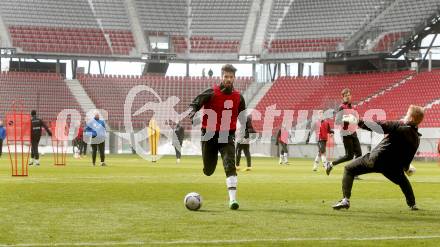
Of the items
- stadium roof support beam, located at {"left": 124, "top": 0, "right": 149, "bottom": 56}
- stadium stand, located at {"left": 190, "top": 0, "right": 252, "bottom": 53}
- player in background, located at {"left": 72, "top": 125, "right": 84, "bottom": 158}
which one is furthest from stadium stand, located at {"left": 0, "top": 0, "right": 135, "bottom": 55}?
player in background, located at {"left": 72, "top": 125, "right": 84, "bottom": 158}

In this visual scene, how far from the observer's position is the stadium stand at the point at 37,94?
60800mm

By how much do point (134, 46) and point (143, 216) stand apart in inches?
2185

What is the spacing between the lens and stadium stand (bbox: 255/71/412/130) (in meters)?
58.9

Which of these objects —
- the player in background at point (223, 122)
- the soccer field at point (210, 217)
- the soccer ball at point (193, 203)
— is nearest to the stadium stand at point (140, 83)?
the soccer field at point (210, 217)

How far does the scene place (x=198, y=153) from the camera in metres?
56.1

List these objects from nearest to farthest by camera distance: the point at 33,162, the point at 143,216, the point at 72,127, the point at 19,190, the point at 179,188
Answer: the point at 143,216, the point at 19,190, the point at 179,188, the point at 33,162, the point at 72,127

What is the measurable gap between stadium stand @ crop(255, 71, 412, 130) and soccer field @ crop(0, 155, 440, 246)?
4043 cm

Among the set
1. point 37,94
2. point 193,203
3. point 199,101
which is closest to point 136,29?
point 37,94

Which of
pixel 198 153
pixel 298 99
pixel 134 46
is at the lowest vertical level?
pixel 198 153

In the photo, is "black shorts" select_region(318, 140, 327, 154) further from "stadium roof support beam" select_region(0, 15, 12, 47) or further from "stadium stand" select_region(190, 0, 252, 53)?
"stadium roof support beam" select_region(0, 15, 12, 47)

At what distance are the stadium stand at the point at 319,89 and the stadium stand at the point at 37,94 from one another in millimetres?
15002

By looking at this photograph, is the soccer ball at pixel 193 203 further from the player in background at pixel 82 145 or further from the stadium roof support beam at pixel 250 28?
the stadium roof support beam at pixel 250 28

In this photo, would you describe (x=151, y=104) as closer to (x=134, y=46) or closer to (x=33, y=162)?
(x=134, y=46)

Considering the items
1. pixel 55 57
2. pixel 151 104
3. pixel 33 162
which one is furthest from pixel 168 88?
pixel 33 162
